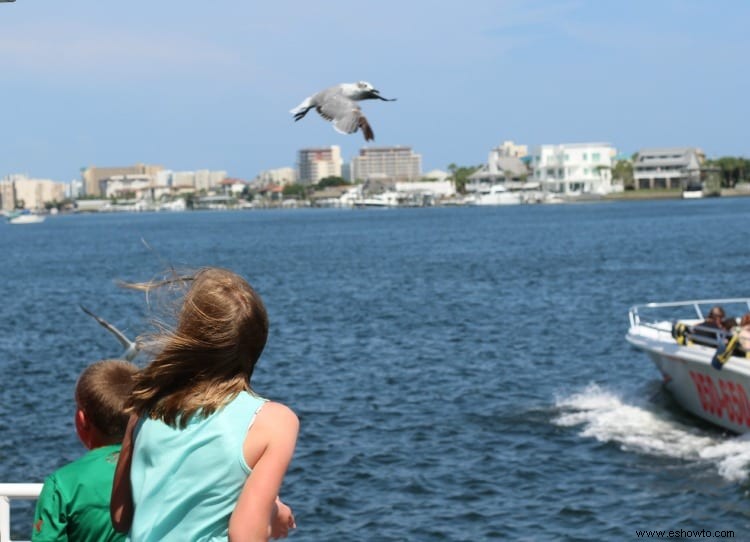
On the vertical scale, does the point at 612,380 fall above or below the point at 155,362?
below

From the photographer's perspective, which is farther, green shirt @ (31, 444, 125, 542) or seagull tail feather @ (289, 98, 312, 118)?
seagull tail feather @ (289, 98, 312, 118)

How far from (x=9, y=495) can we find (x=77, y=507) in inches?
34.6

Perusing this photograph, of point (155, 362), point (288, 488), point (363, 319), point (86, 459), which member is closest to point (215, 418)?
point (155, 362)

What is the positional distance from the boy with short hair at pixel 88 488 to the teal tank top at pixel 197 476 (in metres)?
0.55

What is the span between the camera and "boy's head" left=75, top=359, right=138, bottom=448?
149 inches

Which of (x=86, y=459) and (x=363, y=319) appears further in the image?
(x=363, y=319)

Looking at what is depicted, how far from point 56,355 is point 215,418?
1143 inches

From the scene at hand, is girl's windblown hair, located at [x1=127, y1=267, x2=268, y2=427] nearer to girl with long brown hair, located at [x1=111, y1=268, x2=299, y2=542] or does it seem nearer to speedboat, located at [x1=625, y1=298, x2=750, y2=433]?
girl with long brown hair, located at [x1=111, y1=268, x2=299, y2=542]

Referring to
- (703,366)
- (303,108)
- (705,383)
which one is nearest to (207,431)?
(303,108)

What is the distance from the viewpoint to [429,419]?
791 inches

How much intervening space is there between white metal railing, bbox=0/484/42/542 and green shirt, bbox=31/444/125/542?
488mm

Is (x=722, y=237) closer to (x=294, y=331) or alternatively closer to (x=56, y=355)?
(x=294, y=331)

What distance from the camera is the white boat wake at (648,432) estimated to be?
615 inches

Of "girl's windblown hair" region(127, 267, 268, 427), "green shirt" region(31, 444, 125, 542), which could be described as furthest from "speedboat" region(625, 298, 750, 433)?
"girl's windblown hair" region(127, 267, 268, 427)
